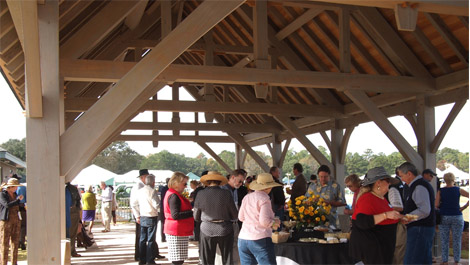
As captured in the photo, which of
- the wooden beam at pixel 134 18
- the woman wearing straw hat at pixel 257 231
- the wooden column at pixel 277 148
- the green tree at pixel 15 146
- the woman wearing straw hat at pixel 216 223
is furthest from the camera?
the green tree at pixel 15 146

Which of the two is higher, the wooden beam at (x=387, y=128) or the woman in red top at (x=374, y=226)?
the wooden beam at (x=387, y=128)

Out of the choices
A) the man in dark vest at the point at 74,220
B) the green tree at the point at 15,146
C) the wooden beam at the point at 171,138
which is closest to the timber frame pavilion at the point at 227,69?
the wooden beam at the point at 171,138

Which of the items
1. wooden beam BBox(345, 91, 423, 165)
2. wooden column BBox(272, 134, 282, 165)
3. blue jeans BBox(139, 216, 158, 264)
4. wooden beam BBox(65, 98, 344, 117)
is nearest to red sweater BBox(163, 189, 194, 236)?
blue jeans BBox(139, 216, 158, 264)

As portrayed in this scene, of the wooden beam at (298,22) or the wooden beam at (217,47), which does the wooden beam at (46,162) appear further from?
the wooden beam at (217,47)

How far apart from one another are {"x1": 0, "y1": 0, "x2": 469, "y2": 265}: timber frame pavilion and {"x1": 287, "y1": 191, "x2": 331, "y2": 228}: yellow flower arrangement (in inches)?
78.9

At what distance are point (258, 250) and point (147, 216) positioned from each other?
2.93 meters

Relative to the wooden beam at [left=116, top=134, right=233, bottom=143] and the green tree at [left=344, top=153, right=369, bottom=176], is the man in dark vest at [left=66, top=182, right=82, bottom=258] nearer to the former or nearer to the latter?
the wooden beam at [left=116, top=134, right=233, bottom=143]

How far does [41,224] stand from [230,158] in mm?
76779

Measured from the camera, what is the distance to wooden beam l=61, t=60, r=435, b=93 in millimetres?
7285

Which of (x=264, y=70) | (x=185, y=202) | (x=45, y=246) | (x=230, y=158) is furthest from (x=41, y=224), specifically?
(x=230, y=158)

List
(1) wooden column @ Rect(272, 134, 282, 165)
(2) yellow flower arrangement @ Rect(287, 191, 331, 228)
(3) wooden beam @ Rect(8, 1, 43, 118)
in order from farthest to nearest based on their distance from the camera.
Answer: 1. (1) wooden column @ Rect(272, 134, 282, 165)
2. (2) yellow flower arrangement @ Rect(287, 191, 331, 228)
3. (3) wooden beam @ Rect(8, 1, 43, 118)

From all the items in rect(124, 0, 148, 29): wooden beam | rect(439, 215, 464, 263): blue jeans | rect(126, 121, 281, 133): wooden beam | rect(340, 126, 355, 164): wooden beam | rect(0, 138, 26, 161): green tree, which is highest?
rect(0, 138, 26, 161): green tree

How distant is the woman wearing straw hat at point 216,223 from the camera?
17.0 ft

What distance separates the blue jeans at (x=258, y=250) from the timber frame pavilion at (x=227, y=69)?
5.05 ft
